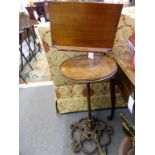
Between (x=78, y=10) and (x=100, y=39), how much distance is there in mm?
249

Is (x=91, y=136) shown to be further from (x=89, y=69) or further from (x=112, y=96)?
(x=89, y=69)

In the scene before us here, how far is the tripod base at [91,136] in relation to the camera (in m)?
1.66

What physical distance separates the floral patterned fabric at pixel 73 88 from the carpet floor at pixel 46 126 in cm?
9

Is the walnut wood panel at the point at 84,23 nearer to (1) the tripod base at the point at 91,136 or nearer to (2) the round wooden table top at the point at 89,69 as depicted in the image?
(2) the round wooden table top at the point at 89,69

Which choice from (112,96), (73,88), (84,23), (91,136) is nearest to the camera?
(84,23)

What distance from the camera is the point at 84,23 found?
1318mm

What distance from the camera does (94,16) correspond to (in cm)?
128

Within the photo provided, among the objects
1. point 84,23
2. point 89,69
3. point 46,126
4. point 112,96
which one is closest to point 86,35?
point 84,23

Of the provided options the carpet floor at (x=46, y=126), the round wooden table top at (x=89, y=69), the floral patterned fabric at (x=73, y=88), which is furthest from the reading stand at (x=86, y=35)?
the floral patterned fabric at (x=73, y=88)

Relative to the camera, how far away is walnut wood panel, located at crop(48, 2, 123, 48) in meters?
1.25

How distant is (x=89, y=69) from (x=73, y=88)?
0.67 metres
